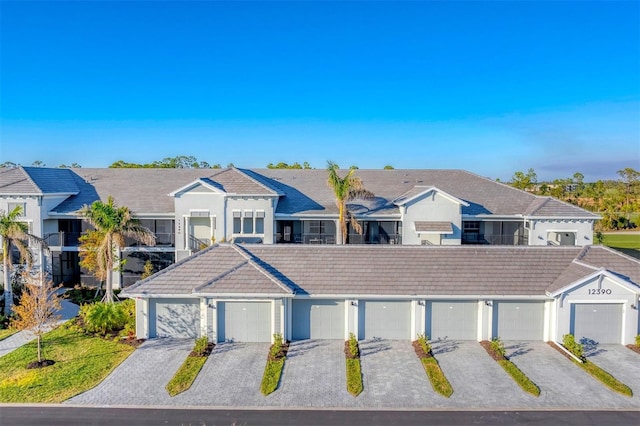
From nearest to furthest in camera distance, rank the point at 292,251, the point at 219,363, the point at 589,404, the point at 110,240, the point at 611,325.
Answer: the point at 589,404 → the point at 219,363 → the point at 611,325 → the point at 292,251 → the point at 110,240

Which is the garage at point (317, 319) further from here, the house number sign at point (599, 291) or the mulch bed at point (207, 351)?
the house number sign at point (599, 291)

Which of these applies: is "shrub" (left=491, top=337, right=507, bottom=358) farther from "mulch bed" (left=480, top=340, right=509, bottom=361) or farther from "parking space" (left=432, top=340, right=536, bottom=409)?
"parking space" (left=432, top=340, right=536, bottom=409)

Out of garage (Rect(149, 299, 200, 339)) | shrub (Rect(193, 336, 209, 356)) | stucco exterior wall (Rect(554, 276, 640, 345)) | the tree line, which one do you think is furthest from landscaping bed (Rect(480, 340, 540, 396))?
the tree line

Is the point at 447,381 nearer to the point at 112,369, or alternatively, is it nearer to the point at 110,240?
the point at 112,369

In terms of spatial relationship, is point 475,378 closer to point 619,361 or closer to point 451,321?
point 451,321

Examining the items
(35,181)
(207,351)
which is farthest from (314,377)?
(35,181)

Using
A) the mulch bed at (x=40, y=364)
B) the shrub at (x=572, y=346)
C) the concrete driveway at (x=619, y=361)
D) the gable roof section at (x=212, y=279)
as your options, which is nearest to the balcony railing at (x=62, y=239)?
the gable roof section at (x=212, y=279)

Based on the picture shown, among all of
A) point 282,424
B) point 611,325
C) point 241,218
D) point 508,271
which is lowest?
point 282,424

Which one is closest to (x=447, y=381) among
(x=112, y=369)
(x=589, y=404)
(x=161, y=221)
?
(x=589, y=404)
